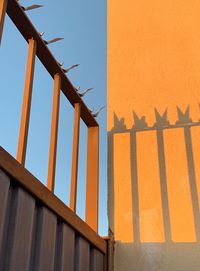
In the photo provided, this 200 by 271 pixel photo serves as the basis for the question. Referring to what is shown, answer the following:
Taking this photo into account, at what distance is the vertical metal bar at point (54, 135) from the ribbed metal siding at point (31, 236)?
178 mm

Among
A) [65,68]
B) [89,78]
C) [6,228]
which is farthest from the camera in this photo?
[89,78]

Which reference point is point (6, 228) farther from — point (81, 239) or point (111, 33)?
point (111, 33)

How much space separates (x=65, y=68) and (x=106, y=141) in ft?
1.81

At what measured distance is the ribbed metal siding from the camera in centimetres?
108

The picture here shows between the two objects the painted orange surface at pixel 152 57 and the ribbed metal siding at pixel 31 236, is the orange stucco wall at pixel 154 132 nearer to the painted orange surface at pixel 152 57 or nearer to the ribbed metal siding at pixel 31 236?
the painted orange surface at pixel 152 57

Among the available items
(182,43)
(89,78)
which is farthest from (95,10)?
(182,43)

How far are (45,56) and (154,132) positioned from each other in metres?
0.78

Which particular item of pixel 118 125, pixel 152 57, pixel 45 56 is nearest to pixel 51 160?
pixel 45 56

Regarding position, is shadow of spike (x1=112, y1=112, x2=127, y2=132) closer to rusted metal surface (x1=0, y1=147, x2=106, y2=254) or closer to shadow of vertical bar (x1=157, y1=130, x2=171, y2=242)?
shadow of vertical bar (x1=157, y1=130, x2=171, y2=242)

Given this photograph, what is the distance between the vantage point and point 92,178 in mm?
2104

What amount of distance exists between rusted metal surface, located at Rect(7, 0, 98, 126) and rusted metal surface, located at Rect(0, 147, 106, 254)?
0.60 meters

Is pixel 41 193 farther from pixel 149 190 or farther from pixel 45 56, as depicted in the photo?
pixel 149 190

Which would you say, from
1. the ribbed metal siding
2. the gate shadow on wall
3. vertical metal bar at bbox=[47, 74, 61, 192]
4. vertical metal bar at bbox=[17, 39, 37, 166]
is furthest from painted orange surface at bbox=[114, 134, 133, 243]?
vertical metal bar at bbox=[17, 39, 37, 166]

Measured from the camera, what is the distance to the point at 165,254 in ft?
6.21
